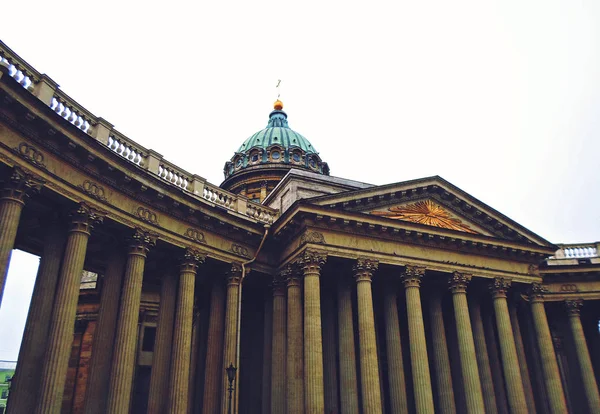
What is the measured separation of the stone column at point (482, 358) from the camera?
87.3 ft

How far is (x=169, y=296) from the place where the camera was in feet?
75.8

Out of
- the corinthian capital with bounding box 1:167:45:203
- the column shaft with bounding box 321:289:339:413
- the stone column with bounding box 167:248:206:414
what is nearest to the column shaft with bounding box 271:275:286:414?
the column shaft with bounding box 321:289:339:413

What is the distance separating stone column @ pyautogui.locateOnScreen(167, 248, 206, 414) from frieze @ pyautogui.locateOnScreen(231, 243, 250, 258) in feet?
6.43

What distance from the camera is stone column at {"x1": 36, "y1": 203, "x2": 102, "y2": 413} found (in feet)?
55.3

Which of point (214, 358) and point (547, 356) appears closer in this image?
point (214, 358)

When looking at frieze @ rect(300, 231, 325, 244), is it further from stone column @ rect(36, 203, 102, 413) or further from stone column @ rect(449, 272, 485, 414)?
stone column @ rect(36, 203, 102, 413)

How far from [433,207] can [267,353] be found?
11511 mm

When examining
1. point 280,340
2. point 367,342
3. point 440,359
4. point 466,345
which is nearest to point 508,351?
point 466,345

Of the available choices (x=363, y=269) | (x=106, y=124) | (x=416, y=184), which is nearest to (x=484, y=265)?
(x=416, y=184)

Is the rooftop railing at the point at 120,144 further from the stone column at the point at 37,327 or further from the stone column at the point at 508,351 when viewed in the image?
the stone column at the point at 508,351

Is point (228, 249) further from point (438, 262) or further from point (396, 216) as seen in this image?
A: point (438, 262)

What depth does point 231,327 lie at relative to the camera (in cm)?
2386

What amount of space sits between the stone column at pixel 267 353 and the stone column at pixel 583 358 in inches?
723

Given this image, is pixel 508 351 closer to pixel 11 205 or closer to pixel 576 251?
pixel 576 251
